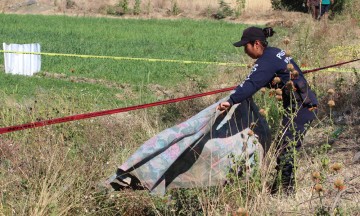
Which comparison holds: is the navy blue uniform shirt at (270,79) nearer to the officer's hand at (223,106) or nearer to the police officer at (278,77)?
the police officer at (278,77)

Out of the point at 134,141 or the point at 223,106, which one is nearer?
the point at 223,106

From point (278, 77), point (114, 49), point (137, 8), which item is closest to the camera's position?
point (278, 77)

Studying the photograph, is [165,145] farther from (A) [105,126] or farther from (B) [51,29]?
(B) [51,29]

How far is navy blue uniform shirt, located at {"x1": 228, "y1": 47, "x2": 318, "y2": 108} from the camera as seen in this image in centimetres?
582

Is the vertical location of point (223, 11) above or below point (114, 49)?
below

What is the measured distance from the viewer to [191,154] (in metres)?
5.52

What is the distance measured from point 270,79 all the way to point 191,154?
0.96 metres

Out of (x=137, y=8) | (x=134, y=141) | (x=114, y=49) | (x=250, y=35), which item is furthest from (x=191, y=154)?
(x=137, y=8)

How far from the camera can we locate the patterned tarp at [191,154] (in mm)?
5297

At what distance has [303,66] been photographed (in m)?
10.5

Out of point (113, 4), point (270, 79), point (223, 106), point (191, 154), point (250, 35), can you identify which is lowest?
point (113, 4)

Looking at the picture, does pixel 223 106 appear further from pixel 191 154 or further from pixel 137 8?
pixel 137 8

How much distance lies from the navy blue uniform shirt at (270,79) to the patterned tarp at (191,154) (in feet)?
0.48

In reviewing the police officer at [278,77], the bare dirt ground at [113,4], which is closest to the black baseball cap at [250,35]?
the police officer at [278,77]
